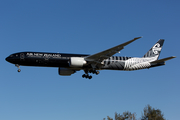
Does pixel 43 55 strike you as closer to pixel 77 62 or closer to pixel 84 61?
pixel 77 62

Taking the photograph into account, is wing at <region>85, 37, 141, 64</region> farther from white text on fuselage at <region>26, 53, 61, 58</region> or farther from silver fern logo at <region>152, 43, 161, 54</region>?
silver fern logo at <region>152, 43, 161, 54</region>

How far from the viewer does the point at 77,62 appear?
1593 inches

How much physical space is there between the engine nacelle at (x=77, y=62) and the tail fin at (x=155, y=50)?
13.1 metres

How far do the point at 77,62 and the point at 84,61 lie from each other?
124cm

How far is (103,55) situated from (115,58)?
376 cm

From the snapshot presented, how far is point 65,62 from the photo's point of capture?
40.9m

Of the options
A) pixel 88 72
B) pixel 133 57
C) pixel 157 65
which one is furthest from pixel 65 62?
pixel 157 65

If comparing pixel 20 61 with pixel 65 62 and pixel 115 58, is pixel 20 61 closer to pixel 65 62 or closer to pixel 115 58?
pixel 65 62

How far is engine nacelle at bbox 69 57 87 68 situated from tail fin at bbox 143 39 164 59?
13.1 metres

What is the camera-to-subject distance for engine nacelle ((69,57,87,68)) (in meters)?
40.2

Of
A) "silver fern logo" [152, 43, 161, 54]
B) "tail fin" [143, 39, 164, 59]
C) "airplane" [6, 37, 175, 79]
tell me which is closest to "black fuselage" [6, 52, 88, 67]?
"airplane" [6, 37, 175, 79]

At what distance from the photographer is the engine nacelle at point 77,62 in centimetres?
4022

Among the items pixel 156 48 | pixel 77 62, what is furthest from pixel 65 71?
pixel 156 48

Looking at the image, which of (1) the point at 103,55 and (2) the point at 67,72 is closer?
(1) the point at 103,55
